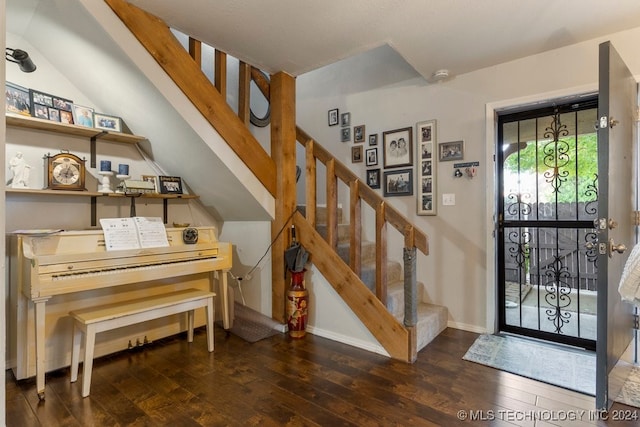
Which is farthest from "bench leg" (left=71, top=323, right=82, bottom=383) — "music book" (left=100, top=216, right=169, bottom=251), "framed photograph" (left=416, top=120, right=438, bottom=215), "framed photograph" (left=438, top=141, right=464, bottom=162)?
"framed photograph" (left=438, top=141, right=464, bottom=162)

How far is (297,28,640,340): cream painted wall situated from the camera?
255 centimetres

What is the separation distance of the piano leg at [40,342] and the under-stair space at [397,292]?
199cm

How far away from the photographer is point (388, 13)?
6.74 ft

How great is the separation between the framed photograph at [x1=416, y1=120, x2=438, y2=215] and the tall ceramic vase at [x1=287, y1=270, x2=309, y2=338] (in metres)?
1.36

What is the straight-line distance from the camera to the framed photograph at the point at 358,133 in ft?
11.6

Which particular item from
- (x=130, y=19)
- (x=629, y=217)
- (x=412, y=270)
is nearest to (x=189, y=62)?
(x=130, y=19)

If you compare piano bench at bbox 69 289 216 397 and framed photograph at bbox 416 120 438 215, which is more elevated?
framed photograph at bbox 416 120 438 215

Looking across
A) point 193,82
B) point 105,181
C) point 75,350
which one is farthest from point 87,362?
point 193,82

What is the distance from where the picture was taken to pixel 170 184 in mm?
2967

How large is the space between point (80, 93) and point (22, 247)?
134 centimetres

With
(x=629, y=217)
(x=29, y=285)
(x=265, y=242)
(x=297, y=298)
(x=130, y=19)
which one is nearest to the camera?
(x=29, y=285)

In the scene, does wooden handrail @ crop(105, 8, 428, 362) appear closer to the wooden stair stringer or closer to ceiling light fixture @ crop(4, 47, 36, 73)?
the wooden stair stringer

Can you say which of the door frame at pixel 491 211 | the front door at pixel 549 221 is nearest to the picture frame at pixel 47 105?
the door frame at pixel 491 211

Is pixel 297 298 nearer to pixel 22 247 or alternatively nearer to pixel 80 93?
pixel 22 247
